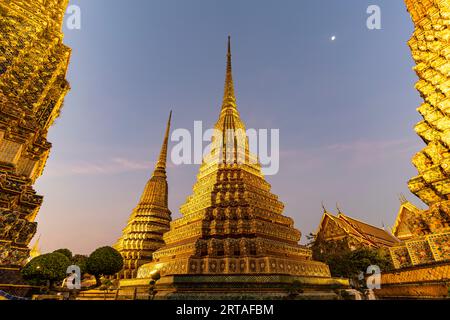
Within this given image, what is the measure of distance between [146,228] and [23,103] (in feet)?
47.7

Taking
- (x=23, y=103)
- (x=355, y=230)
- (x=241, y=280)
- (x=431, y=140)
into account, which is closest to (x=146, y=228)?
(x=241, y=280)

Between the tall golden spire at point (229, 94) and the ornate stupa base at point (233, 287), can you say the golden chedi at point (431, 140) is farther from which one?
the tall golden spire at point (229, 94)

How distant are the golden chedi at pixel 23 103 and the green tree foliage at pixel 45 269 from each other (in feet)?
1.49

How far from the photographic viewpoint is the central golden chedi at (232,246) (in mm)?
9812

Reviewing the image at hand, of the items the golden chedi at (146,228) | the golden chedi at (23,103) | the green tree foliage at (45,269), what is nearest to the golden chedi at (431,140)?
the green tree foliage at (45,269)

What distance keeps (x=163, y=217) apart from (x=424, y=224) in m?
19.7

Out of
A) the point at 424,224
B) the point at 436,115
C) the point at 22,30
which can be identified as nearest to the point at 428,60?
the point at 436,115

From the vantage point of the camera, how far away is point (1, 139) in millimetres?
8367

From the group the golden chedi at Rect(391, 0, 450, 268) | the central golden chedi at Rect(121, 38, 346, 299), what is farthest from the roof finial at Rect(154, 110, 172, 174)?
the golden chedi at Rect(391, 0, 450, 268)

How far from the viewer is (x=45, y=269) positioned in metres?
7.59
